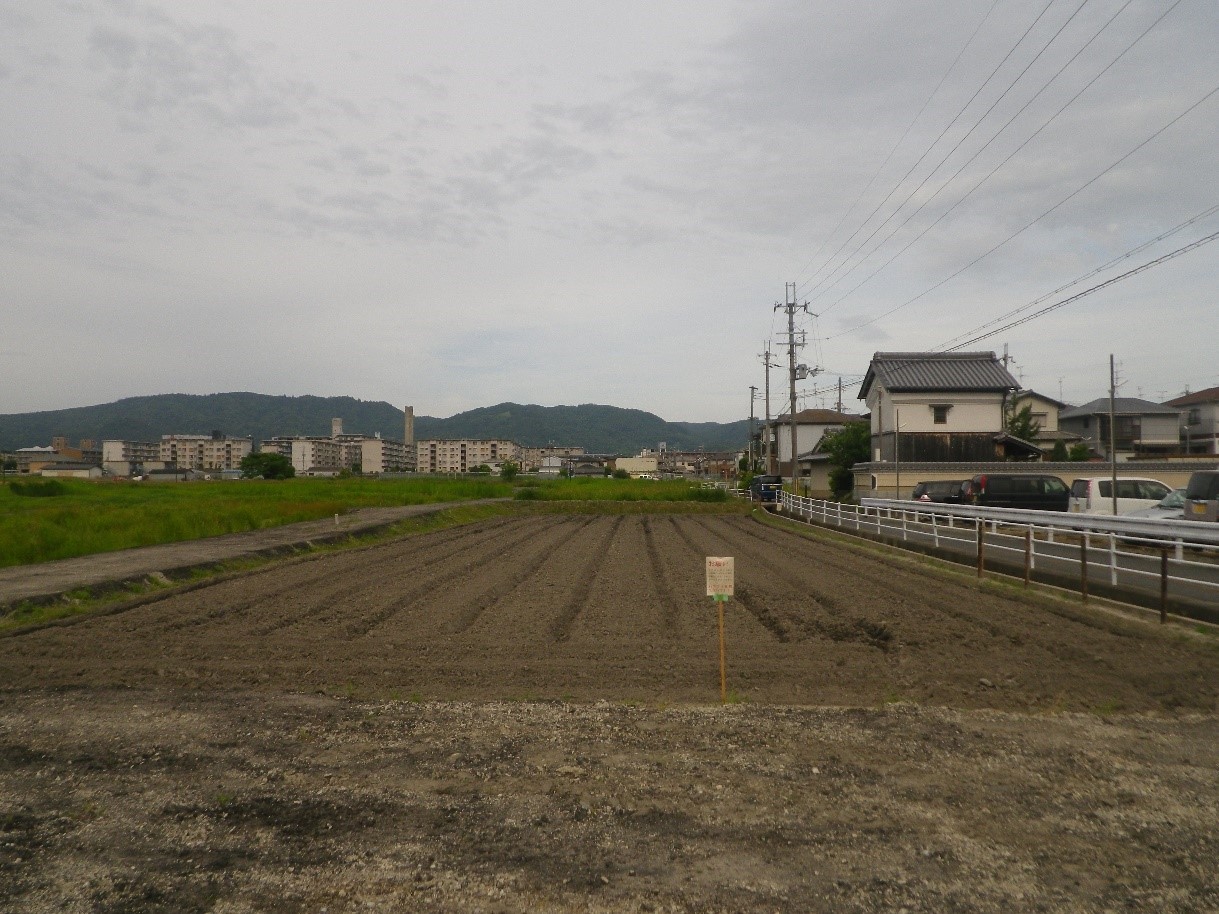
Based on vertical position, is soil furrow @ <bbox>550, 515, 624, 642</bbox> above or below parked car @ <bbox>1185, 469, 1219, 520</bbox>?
below

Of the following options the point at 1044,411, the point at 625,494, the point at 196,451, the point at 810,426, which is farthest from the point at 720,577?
the point at 196,451

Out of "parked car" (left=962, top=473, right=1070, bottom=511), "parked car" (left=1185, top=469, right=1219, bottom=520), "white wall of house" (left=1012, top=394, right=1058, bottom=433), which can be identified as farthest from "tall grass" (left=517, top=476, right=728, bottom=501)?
"parked car" (left=1185, top=469, right=1219, bottom=520)

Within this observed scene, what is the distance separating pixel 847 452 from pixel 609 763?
4478 cm

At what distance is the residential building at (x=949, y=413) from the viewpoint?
134 feet

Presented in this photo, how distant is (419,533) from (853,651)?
75.8 ft

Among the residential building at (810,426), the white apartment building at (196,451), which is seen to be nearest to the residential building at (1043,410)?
the residential building at (810,426)

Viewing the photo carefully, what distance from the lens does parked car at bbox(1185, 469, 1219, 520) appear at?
17.2m

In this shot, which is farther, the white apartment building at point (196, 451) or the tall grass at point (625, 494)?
the white apartment building at point (196, 451)

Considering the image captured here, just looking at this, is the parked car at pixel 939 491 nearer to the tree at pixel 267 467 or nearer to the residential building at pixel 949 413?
the residential building at pixel 949 413

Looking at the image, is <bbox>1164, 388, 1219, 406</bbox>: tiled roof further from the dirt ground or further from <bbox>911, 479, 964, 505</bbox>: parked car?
the dirt ground

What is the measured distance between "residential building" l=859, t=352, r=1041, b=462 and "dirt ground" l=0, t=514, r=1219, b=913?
31.7 meters

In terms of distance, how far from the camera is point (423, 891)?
12.5 feet

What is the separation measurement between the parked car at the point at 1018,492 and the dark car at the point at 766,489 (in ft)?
66.7

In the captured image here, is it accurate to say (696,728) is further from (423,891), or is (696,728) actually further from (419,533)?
(419,533)
